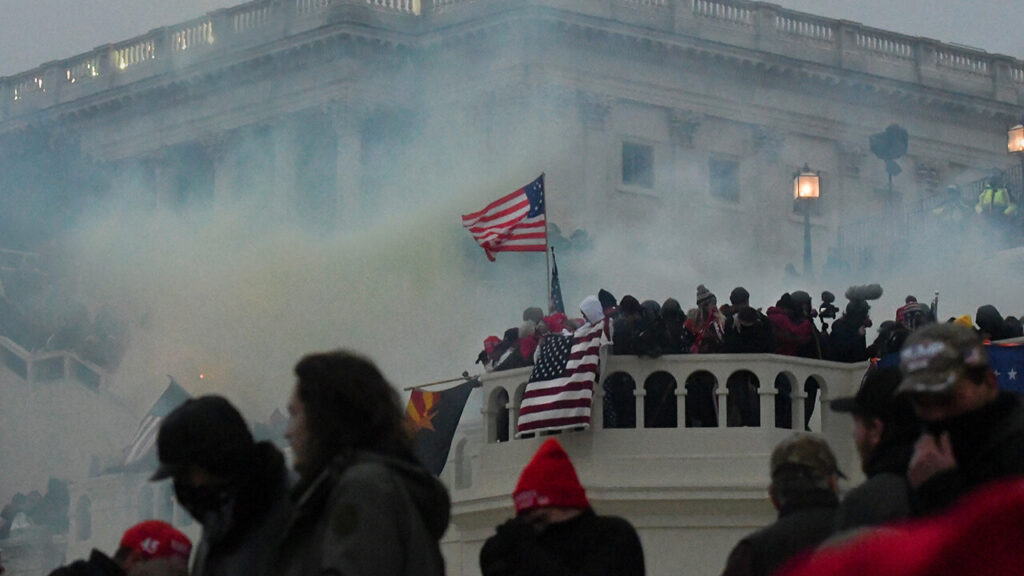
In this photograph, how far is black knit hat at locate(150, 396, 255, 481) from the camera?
5898 millimetres

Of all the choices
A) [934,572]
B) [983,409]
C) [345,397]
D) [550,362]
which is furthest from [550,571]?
[550,362]

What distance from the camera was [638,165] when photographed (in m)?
47.2

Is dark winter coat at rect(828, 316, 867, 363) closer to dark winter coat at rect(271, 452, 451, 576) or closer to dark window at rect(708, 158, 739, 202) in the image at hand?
dark winter coat at rect(271, 452, 451, 576)

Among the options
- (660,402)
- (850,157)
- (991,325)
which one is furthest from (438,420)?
(850,157)

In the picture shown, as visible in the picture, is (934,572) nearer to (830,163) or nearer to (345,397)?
(345,397)

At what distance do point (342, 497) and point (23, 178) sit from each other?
4337cm

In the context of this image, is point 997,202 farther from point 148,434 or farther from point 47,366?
point 47,366

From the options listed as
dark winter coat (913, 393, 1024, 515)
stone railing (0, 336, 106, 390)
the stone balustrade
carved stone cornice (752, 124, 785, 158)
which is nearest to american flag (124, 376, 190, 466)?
stone railing (0, 336, 106, 390)

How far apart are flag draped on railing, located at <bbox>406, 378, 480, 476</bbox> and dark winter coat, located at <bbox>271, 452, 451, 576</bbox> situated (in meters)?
11.2

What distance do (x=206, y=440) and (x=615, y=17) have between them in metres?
41.3

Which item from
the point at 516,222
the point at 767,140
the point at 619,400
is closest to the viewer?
the point at 619,400

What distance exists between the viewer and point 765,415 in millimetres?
15117

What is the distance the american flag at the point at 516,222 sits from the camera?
2180 cm

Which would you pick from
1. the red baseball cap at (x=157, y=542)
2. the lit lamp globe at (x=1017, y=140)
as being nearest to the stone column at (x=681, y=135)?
the lit lamp globe at (x=1017, y=140)
